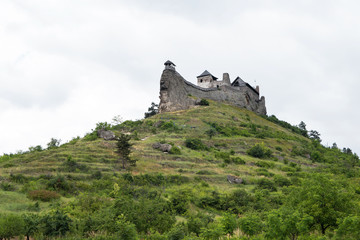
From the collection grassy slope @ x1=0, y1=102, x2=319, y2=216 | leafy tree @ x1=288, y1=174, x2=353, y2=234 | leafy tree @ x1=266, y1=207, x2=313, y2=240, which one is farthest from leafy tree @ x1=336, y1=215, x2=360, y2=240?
grassy slope @ x1=0, y1=102, x2=319, y2=216

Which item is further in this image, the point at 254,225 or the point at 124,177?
the point at 124,177

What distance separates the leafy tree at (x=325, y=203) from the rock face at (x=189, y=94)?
1843 inches

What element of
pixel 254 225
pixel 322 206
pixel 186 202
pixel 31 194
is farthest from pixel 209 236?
pixel 31 194

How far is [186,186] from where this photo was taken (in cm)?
3206

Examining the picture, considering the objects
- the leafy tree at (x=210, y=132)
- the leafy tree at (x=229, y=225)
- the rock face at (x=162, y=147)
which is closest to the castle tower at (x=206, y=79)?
the leafy tree at (x=210, y=132)

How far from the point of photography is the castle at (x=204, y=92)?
63250mm

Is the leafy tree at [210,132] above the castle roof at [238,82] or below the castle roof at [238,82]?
below

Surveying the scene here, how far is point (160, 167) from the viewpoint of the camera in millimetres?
36438

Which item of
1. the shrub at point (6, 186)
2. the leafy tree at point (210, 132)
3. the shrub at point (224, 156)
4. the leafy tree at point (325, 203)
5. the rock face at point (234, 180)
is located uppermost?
the leafy tree at point (210, 132)

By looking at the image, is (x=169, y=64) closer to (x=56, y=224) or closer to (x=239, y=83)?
(x=239, y=83)

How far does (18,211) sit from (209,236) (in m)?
13.4

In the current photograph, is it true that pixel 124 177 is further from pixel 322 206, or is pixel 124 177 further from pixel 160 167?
pixel 322 206

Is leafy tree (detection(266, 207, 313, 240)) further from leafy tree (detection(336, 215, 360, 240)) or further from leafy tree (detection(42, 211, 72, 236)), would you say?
leafy tree (detection(42, 211, 72, 236))

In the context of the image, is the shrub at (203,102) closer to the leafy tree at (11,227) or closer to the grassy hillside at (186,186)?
the grassy hillside at (186,186)
